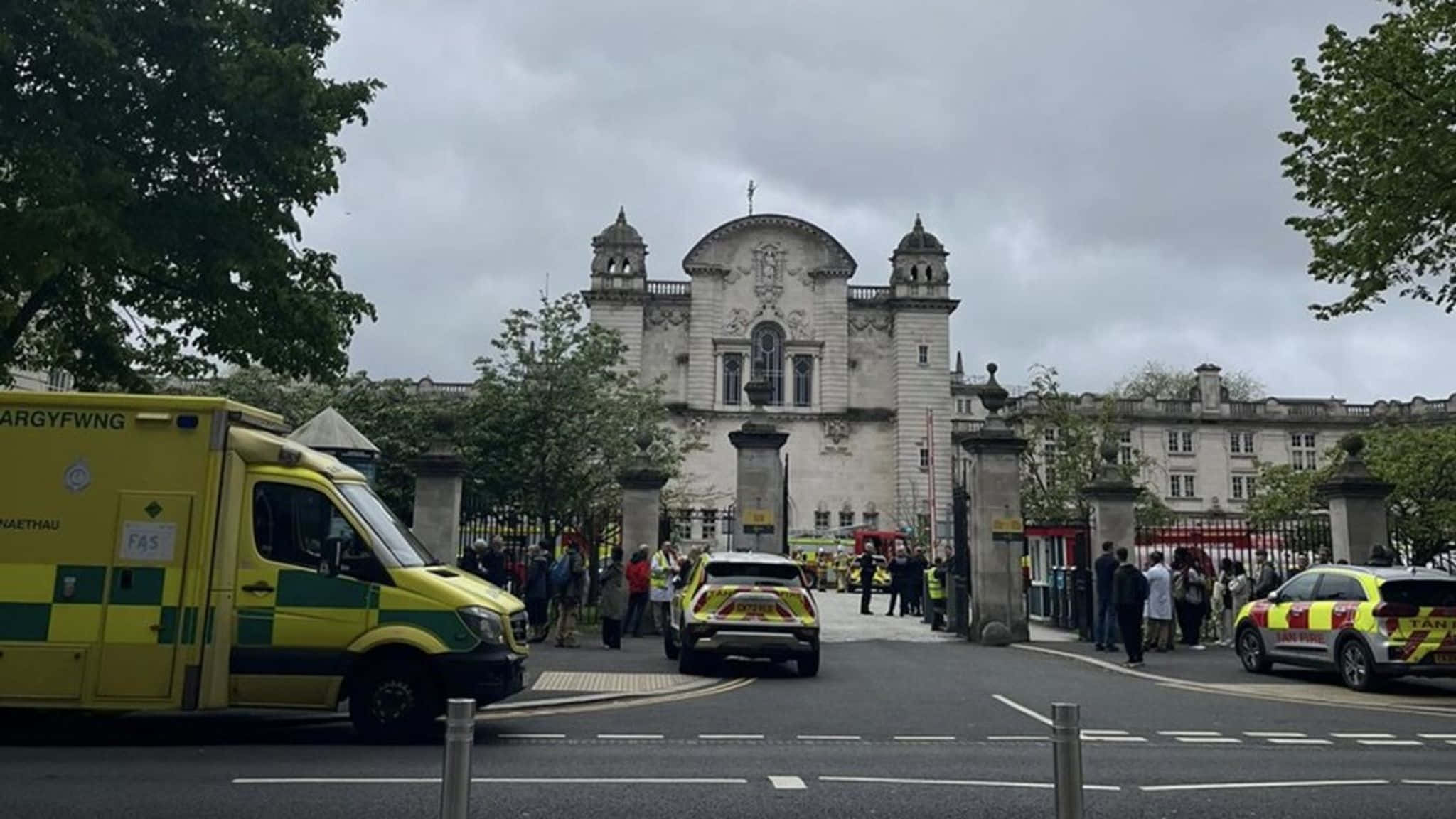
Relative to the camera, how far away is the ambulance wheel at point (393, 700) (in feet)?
33.5

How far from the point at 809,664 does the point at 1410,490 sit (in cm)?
3269

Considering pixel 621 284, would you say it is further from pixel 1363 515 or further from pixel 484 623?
pixel 484 623

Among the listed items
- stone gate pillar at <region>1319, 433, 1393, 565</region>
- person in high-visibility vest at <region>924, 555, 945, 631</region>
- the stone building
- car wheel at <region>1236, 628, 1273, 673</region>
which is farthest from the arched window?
→ car wheel at <region>1236, 628, 1273, 673</region>

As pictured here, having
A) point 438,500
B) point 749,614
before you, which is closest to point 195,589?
point 749,614

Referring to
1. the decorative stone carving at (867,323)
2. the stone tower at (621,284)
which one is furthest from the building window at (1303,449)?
the stone tower at (621,284)

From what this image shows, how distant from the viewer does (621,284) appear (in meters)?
66.3

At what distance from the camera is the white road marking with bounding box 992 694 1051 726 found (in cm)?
1235

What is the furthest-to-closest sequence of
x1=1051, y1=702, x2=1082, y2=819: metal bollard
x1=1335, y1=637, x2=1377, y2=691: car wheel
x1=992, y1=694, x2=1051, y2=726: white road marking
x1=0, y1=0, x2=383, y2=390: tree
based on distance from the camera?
x1=1335, y1=637, x2=1377, y2=691: car wheel < x1=0, y1=0, x2=383, y2=390: tree < x1=992, y1=694, x2=1051, y2=726: white road marking < x1=1051, y1=702, x2=1082, y2=819: metal bollard

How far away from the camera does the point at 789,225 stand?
6662 centimetres

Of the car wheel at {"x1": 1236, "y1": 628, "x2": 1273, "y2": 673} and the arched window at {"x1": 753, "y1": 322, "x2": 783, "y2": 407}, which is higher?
the arched window at {"x1": 753, "y1": 322, "x2": 783, "y2": 407}

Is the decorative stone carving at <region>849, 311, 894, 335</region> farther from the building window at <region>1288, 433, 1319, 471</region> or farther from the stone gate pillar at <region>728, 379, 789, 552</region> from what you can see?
the stone gate pillar at <region>728, 379, 789, 552</region>

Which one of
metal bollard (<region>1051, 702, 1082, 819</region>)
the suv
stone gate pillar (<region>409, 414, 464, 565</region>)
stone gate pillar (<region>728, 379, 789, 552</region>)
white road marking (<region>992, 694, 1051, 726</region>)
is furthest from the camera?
stone gate pillar (<region>728, 379, 789, 552</region>)

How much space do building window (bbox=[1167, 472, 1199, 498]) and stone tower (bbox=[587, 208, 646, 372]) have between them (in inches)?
1324

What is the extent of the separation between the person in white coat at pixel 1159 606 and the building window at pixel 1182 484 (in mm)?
55217
